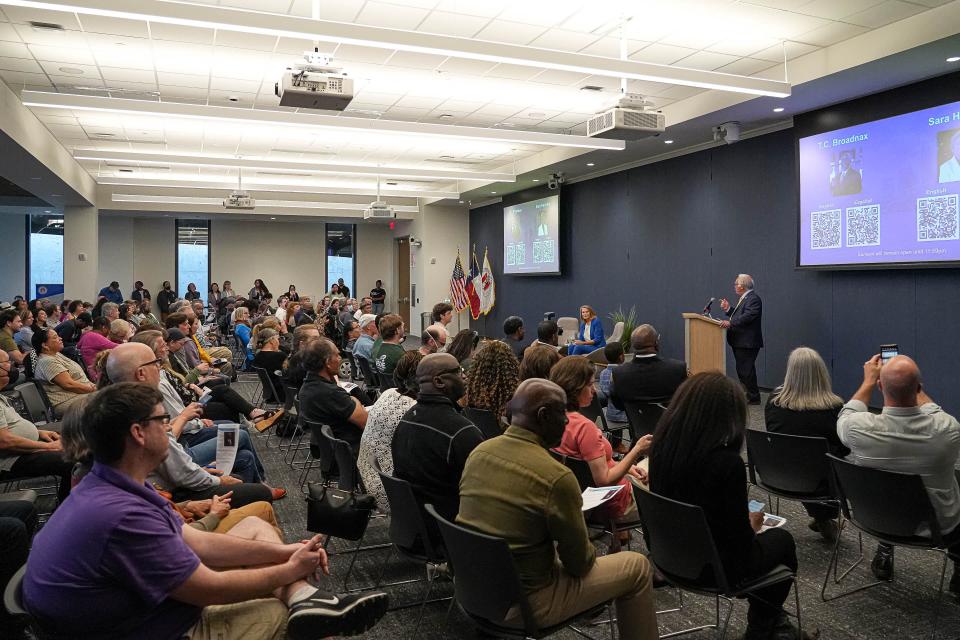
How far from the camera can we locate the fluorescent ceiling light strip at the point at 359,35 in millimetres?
4641

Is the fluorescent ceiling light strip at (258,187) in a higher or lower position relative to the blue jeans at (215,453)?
higher

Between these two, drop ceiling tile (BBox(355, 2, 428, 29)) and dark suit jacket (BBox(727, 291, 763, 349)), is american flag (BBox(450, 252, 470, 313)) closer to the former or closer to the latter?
dark suit jacket (BBox(727, 291, 763, 349))

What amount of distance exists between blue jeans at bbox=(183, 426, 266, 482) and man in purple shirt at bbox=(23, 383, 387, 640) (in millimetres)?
2147

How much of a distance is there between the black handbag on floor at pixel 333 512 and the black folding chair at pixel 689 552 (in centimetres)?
120

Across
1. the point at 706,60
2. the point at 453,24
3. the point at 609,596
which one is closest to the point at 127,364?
the point at 609,596

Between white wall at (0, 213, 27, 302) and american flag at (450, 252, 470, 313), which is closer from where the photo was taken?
american flag at (450, 252, 470, 313)

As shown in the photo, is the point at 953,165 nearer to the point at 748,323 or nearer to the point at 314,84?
the point at 748,323

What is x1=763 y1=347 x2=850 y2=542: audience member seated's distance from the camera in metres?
3.73

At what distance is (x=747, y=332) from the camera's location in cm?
864

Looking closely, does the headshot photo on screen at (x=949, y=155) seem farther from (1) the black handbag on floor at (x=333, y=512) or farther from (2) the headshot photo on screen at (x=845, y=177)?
(1) the black handbag on floor at (x=333, y=512)

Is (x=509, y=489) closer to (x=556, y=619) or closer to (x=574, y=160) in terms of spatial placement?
(x=556, y=619)

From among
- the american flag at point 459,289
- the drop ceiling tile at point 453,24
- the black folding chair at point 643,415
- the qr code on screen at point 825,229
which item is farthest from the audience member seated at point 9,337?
the american flag at point 459,289

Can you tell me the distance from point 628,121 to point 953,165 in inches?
118

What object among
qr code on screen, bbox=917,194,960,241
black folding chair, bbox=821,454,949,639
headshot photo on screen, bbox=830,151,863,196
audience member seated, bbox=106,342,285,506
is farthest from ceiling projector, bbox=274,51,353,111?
qr code on screen, bbox=917,194,960,241
